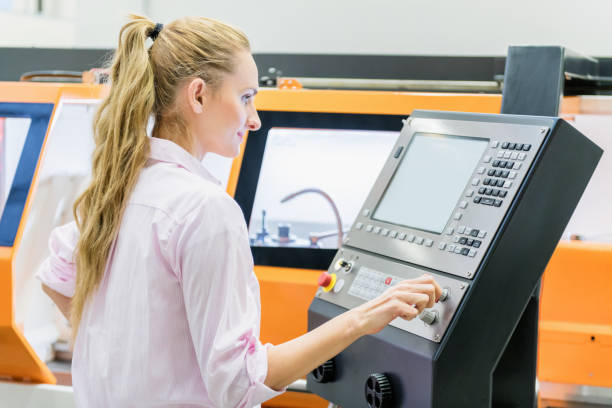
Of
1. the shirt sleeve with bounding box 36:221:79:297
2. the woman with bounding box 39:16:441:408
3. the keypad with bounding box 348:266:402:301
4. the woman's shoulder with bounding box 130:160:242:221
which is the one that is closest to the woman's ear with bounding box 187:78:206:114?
the woman with bounding box 39:16:441:408

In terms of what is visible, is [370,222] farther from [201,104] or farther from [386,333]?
[201,104]

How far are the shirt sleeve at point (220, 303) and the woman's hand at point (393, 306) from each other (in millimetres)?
173

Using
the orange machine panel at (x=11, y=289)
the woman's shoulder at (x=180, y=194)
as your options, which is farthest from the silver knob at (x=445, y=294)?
the orange machine panel at (x=11, y=289)

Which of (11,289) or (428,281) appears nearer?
(428,281)

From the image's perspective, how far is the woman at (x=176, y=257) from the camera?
1.06 metres

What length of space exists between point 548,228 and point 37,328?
271cm

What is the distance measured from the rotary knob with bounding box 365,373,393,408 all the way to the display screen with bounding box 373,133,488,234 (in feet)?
0.98

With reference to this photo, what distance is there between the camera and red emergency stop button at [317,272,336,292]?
1.46 m

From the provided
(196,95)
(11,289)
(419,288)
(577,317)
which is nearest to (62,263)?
(196,95)

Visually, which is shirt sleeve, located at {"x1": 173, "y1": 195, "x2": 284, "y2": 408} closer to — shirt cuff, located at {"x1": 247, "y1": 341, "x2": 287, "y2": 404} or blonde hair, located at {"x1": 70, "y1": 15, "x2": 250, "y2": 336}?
shirt cuff, located at {"x1": 247, "y1": 341, "x2": 287, "y2": 404}

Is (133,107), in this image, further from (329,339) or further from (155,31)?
(329,339)

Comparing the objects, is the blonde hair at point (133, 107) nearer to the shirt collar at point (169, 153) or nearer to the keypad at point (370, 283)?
the shirt collar at point (169, 153)

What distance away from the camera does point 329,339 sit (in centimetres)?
110

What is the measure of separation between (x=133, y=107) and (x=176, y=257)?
0.28 meters
